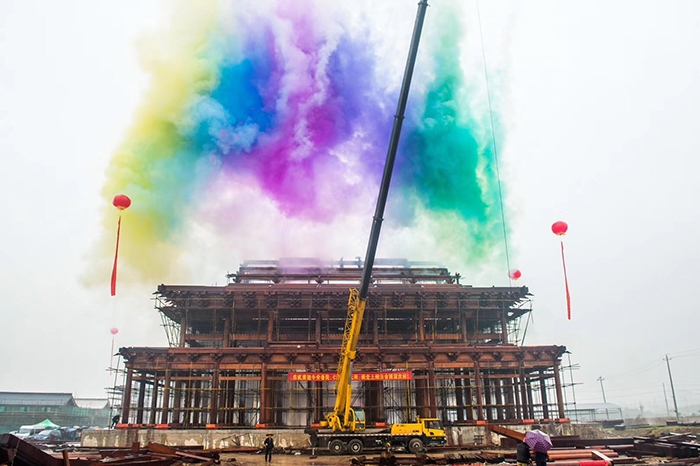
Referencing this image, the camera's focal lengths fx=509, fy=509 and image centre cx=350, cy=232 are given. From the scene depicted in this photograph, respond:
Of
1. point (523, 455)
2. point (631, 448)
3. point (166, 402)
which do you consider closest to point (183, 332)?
point (166, 402)

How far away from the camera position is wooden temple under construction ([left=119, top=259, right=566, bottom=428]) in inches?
1630

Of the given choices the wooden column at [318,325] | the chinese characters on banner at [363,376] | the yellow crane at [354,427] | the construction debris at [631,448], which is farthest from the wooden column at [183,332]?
the construction debris at [631,448]

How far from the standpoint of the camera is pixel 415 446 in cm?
2970

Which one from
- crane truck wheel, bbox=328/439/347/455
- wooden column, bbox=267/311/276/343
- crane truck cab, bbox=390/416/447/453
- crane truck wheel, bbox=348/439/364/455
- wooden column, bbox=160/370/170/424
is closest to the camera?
crane truck cab, bbox=390/416/447/453

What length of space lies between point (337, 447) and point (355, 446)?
1.08 m

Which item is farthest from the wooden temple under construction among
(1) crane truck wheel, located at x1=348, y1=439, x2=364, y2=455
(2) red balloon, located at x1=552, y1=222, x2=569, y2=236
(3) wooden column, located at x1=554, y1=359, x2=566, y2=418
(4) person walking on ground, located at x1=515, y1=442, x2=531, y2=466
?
(4) person walking on ground, located at x1=515, y1=442, x2=531, y2=466

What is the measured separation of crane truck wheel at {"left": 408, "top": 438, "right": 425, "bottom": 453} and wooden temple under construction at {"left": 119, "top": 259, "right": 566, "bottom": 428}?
23.0ft

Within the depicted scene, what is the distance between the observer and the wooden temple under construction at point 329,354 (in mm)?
41406

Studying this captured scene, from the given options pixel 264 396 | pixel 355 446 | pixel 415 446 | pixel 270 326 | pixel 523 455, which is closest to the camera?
pixel 523 455

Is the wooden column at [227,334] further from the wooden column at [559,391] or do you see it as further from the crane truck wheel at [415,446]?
the wooden column at [559,391]

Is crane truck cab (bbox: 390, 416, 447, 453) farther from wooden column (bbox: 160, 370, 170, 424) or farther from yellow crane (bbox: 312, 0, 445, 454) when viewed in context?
wooden column (bbox: 160, 370, 170, 424)

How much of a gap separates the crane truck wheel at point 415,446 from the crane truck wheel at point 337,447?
3.84 m

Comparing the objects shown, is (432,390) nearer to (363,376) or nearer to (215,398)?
(363,376)

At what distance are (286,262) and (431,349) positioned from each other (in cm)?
2042
